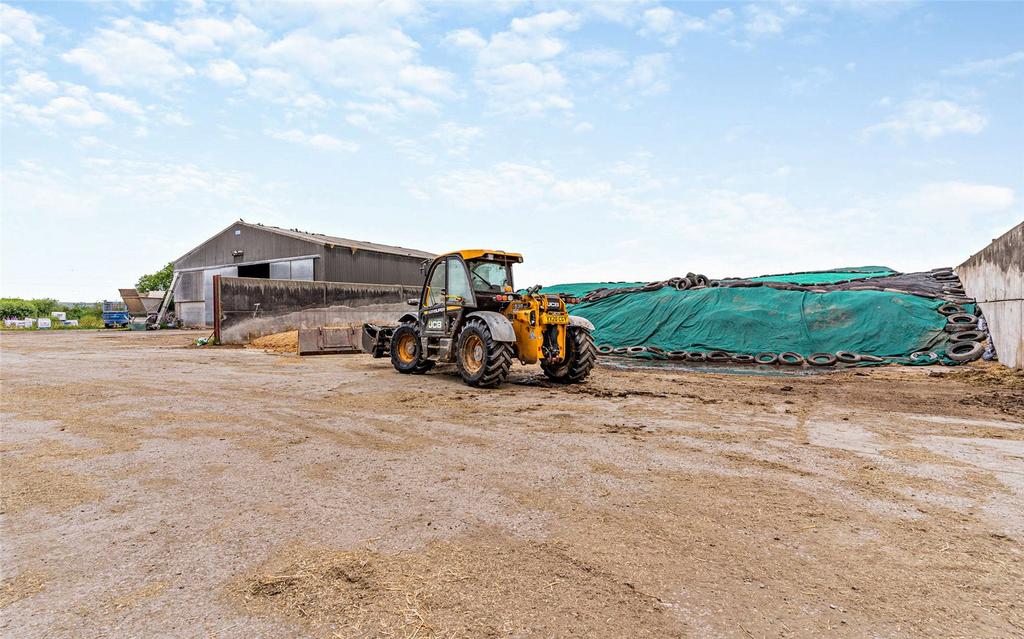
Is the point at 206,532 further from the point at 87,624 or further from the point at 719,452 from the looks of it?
the point at 719,452

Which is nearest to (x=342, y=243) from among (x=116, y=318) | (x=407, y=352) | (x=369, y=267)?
(x=369, y=267)

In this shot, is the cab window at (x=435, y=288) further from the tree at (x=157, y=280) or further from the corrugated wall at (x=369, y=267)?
the tree at (x=157, y=280)

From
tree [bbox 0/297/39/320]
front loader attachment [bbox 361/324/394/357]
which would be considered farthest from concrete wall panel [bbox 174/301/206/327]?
tree [bbox 0/297/39/320]

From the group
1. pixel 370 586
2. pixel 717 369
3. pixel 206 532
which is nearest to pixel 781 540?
pixel 370 586

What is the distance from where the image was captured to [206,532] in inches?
127

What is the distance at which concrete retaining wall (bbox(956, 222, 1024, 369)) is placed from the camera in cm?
970

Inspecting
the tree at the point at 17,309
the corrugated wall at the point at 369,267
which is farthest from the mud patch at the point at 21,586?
the tree at the point at 17,309

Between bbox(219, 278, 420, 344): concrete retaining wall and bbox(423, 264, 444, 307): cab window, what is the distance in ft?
36.6

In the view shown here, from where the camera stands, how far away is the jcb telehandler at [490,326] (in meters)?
9.15

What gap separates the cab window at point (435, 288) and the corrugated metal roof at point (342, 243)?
791 inches

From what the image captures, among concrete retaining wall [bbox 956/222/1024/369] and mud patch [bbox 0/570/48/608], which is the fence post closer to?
mud patch [bbox 0/570/48/608]

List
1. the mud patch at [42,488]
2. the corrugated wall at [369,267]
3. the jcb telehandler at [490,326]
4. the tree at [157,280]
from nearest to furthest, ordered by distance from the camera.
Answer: the mud patch at [42,488] → the jcb telehandler at [490,326] → the corrugated wall at [369,267] → the tree at [157,280]

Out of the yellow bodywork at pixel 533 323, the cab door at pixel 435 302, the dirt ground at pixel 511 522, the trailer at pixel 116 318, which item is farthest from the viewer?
the trailer at pixel 116 318

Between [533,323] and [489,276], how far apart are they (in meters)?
1.54
